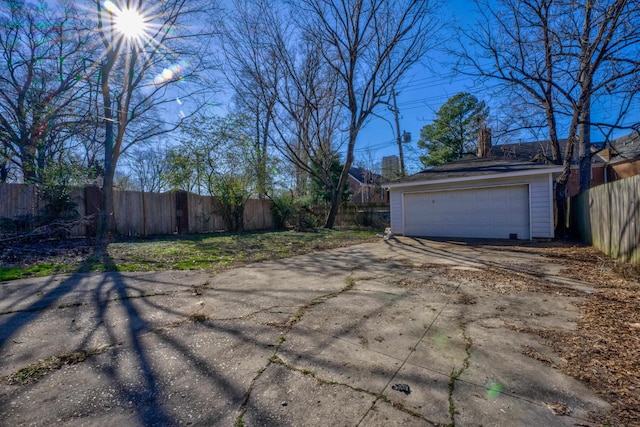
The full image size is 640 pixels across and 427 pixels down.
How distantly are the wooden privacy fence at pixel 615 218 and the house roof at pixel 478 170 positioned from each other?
1346mm

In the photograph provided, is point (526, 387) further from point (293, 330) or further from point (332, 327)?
point (293, 330)

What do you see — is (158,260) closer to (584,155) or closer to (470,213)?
(470,213)

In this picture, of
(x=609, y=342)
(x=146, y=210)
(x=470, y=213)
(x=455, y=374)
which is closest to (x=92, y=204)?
(x=146, y=210)

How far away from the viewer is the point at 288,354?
1.88 m

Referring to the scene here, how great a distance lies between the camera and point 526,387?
153 cm

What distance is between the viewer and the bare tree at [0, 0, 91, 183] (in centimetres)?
802

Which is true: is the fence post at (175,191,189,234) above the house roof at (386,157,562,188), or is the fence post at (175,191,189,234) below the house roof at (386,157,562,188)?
below

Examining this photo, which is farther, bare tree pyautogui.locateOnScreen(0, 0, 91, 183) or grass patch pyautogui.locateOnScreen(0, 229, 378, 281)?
bare tree pyautogui.locateOnScreen(0, 0, 91, 183)

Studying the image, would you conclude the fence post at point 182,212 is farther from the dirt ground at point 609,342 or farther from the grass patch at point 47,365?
the dirt ground at point 609,342

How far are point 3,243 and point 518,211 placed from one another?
1271 cm

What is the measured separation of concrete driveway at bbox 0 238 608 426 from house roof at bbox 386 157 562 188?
5.22m

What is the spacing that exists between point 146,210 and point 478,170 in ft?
37.0

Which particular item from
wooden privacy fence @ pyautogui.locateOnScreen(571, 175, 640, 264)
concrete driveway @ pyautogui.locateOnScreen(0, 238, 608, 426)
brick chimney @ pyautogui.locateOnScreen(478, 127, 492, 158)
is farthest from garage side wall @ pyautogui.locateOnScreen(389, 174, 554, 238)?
brick chimney @ pyautogui.locateOnScreen(478, 127, 492, 158)

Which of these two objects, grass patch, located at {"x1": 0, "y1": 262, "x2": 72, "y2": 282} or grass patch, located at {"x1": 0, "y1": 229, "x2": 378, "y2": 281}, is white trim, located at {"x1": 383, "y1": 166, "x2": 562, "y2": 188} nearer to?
grass patch, located at {"x1": 0, "y1": 229, "x2": 378, "y2": 281}
